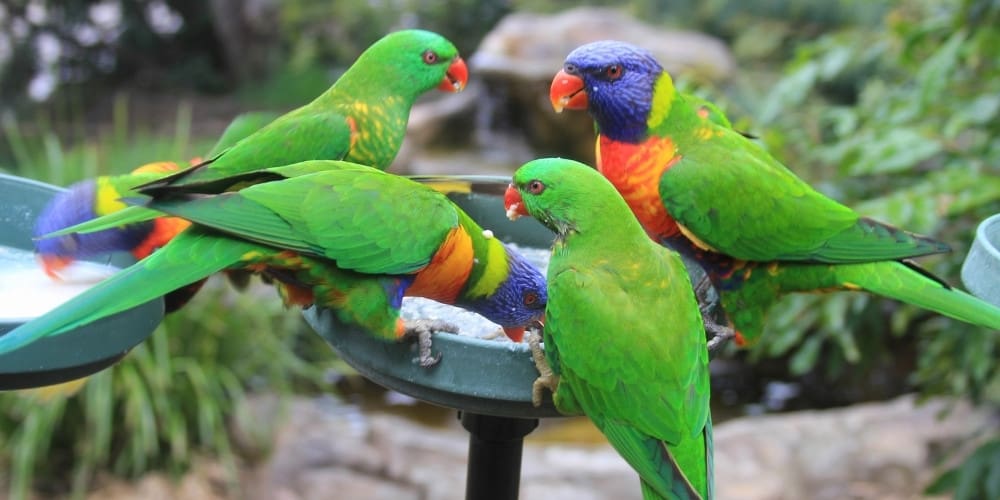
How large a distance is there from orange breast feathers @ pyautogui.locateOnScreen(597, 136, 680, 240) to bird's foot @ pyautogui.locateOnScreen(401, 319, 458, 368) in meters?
0.60

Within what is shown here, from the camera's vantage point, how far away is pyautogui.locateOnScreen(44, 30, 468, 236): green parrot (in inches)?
70.5

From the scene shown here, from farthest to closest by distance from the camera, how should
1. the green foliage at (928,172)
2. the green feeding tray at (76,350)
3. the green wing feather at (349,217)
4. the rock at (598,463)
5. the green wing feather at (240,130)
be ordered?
the rock at (598,463) < the green foliage at (928,172) < the green wing feather at (240,130) < the green wing feather at (349,217) < the green feeding tray at (76,350)

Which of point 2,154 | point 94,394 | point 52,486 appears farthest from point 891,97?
point 2,154

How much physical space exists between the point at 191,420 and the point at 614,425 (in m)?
2.51

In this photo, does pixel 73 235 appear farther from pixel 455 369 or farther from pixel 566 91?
pixel 566 91

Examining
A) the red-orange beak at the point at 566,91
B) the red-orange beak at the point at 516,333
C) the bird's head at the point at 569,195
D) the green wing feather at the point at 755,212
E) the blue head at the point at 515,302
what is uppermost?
the red-orange beak at the point at 566,91

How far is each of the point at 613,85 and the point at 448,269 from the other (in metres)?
0.57

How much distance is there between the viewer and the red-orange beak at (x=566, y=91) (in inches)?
73.4

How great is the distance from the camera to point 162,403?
330 centimetres

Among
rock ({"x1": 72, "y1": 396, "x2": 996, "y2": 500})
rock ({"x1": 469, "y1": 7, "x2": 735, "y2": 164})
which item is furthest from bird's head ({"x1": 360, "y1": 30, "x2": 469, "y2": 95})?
rock ({"x1": 469, "y1": 7, "x2": 735, "y2": 164})

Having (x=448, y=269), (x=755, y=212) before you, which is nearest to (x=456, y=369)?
(x=448, y=269)

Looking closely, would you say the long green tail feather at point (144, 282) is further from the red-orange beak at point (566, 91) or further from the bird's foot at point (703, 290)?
the bird's foot at point (703, 290)

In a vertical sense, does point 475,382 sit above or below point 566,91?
below

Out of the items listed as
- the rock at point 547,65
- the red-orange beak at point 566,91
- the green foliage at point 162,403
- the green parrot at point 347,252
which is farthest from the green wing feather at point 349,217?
the rock at point 547,65
